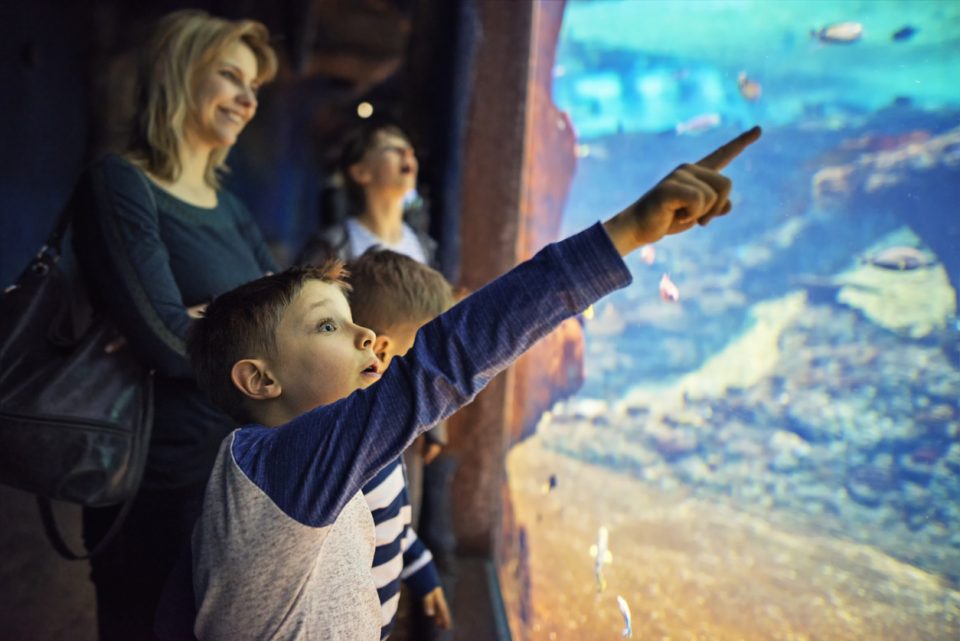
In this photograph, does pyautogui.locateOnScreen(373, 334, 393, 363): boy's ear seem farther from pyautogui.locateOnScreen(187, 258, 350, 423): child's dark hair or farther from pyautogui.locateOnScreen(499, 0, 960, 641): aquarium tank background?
pyautogui.locateOnScreen(499, 0, 960, 641): aquarium tank background

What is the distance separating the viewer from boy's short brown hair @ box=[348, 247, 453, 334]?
4.39 feet

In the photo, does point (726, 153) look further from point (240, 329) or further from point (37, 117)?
point (37, 117)

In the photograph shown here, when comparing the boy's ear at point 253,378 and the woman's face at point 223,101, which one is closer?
the boy's ear at point 253,378

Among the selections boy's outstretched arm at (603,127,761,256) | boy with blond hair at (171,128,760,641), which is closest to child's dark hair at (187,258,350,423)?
boy with blond hair at (171,128,760,641)

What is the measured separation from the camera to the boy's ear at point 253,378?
1.02 metres

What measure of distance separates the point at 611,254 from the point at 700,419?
725 millimetres

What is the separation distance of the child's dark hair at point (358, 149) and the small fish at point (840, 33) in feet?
5.89

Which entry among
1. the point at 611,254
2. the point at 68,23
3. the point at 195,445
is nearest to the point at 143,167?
the point at 195,445

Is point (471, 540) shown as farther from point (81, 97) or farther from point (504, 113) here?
point (81, 97)

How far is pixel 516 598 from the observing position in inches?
99.3

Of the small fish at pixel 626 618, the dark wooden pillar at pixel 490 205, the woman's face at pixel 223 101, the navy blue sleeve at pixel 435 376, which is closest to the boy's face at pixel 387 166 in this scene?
the dark wooden pillar at pixel 490 205

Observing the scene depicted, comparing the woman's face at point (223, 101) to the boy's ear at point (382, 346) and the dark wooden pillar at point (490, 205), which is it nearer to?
the boy's ear at point (382, 346)

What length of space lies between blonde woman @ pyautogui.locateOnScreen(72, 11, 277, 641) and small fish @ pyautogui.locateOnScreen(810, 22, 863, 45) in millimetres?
1291

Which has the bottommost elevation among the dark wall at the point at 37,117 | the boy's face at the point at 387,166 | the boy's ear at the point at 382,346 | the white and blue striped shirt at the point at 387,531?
the white and blue striped shirt at the point at 387,531
